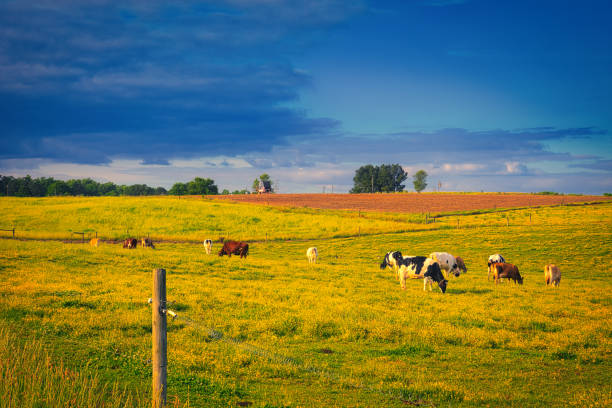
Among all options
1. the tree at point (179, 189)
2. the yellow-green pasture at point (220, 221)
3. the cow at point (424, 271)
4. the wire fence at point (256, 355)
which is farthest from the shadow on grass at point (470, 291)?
the tree at point (179, 189)

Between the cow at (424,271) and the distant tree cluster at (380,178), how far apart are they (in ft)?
511

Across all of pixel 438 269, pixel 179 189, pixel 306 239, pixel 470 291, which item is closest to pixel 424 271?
pixel 438 269

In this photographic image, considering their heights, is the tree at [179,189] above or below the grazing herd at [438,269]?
above

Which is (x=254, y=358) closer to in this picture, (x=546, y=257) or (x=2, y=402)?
(x=2, y=402)

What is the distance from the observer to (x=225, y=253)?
3834 cm

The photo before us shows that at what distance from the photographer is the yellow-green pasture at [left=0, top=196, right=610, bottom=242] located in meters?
55.8

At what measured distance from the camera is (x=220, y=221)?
6588 centimetres

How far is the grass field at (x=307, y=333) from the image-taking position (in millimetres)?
8750

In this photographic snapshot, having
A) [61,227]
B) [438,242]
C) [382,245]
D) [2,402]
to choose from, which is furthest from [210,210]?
[2,402]

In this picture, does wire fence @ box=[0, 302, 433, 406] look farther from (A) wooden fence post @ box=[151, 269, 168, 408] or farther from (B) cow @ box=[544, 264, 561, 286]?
(B) cow @ box=[544, 264, 561, 286]

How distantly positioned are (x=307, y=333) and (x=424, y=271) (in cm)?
1079

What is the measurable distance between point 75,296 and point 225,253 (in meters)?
21.8

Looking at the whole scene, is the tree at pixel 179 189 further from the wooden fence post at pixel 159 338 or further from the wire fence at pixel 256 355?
the wooden fence post at pixel 159 338

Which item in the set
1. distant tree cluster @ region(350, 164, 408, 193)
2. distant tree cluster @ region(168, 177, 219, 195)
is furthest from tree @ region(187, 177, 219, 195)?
distant tree cluster @ region(350, 164, 408, 193)
